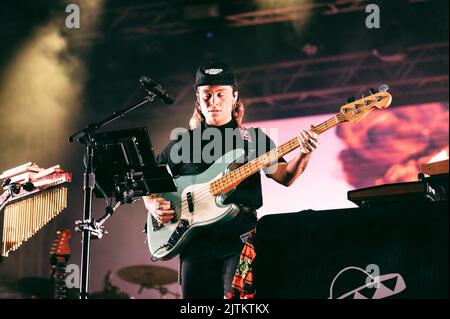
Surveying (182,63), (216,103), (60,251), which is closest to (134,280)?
(60,251)

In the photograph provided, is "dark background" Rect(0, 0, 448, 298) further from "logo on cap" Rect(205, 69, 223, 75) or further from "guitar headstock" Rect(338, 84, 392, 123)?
"guitar headstock" Rect(338, 84, 392, 123)

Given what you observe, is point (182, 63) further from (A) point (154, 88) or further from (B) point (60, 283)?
(A) point (154, 88)

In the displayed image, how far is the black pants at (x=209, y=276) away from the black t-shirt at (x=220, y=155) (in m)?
0.10

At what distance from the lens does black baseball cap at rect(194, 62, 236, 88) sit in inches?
183

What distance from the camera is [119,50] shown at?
7.87m

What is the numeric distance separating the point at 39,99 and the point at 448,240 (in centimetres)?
624

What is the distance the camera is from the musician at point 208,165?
414 centimetres

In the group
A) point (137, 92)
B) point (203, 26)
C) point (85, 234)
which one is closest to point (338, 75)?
point (203, 26)

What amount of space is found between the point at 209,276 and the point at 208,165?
789 millimetres

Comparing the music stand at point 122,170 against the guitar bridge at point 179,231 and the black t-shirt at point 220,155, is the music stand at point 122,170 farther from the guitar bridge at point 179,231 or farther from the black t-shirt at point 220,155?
the black t-shirt at point 220,155

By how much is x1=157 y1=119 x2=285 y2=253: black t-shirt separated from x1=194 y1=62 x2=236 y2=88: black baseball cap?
282mm

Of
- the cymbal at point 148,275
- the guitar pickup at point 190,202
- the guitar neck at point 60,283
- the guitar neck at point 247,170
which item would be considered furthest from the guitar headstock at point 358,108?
the cymbal at point 148,275
